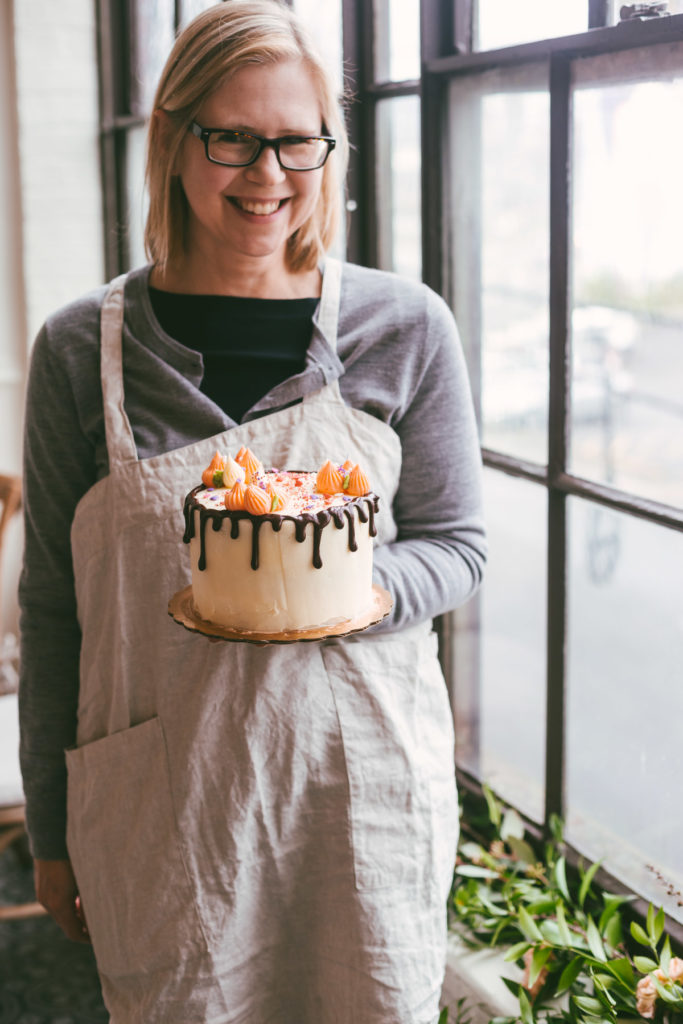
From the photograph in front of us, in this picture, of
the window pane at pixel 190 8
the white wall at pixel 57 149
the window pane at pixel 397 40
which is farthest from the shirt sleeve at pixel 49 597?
the white wall at pixel 57 149

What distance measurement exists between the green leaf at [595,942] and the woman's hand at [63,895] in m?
0.63

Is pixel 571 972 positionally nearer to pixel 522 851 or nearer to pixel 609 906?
pixel 609 906

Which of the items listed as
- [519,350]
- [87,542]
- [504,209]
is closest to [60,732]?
[87,542]

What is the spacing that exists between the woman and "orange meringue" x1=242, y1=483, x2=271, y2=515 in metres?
0.19

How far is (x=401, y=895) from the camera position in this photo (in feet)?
3.82

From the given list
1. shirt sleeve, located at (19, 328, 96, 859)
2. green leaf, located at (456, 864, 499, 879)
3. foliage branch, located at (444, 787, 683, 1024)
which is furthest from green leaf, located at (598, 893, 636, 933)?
shirt sleeve, located at (19, 328, 96, 859)

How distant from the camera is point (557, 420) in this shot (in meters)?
1.41

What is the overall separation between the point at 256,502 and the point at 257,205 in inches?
13.5

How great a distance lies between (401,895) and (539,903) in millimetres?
341

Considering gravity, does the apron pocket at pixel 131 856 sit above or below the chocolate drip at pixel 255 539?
below

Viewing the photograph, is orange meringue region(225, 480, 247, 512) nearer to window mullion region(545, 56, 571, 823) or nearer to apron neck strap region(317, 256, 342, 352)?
apron neck strap region(317, 256, 342, 352)

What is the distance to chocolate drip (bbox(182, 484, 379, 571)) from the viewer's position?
96 centimetres

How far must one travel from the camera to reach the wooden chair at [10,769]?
2.17 metres

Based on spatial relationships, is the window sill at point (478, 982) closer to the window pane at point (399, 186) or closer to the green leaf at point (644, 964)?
the green leaf at point (644, 964)
